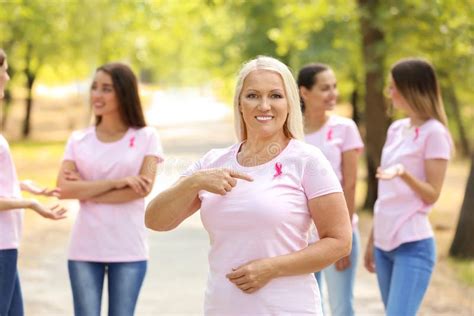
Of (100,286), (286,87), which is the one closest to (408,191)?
(100,286)

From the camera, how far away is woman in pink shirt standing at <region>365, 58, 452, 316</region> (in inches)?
201

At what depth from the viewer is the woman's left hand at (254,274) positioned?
3258mm

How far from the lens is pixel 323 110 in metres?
5.96

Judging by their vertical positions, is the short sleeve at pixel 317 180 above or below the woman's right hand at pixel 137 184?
above

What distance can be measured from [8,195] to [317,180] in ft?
6.83

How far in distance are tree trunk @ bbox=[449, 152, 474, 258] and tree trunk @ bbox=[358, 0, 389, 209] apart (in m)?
3.31

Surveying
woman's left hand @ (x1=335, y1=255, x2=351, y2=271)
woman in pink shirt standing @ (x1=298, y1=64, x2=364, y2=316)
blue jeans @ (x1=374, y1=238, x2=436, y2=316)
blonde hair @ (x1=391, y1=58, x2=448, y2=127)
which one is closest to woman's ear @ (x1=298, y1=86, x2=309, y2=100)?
woman in pink shirt standing @ (x1=298, y1=64, x2=364, y2=316)

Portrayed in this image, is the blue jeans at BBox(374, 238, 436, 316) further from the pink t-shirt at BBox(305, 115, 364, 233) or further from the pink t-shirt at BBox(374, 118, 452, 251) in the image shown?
the pink t-shirt at BBox(305, 115, 364, 233)

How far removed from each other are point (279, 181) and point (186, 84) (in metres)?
139

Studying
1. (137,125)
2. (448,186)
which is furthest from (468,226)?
(448,186)

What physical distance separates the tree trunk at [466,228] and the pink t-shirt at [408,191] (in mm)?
6061

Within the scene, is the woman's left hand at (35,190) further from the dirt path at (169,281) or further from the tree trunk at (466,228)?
the tree trunk at (466,228)

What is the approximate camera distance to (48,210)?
4.87 meters

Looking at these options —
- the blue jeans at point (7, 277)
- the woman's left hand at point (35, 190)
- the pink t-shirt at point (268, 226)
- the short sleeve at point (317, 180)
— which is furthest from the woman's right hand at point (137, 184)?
the short sleeve at point (317, 180)
